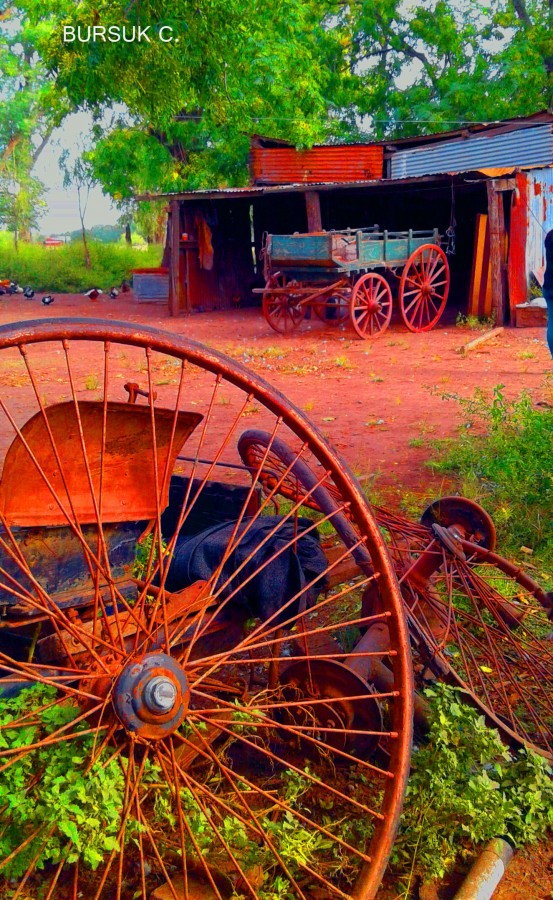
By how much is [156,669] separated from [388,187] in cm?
1620

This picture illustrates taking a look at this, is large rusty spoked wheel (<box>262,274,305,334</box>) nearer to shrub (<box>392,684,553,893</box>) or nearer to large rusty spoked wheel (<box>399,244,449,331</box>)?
large rusty spoked wheel (<box>399,244,449,331</box>)

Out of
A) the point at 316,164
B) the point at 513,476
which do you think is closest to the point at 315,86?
the point at 316,164

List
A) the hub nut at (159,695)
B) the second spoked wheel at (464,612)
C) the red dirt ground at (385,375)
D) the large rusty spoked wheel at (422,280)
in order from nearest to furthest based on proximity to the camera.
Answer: the hub nut at (159,695), the second spoked wheel at (464,612), the red dirt ground at (385,375), the large rusty spoked wheel at (422,280)

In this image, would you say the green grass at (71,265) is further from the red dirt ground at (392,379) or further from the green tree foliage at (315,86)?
the red dirt ground at (392,379)

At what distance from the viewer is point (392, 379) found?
998cm

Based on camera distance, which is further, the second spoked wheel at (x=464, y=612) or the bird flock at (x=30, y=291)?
the bird flock at (x=30, y=291)

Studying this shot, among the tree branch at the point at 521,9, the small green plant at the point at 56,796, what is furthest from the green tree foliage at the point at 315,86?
the small green plant at the point at 56,796

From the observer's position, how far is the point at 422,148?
18.6 m

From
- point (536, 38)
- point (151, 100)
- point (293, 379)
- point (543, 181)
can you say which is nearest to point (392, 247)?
point (543, 181)

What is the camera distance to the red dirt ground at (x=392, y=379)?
586 cm

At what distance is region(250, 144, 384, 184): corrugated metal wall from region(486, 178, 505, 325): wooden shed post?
14.5 ft

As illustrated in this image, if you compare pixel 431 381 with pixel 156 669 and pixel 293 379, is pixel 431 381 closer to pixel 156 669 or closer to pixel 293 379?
pixel 293 379

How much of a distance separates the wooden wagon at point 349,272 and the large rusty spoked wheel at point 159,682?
1048 cm

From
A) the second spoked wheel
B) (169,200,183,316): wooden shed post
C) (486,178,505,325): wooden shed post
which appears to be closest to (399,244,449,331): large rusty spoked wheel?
(486,178,505,325): wooden shed post
